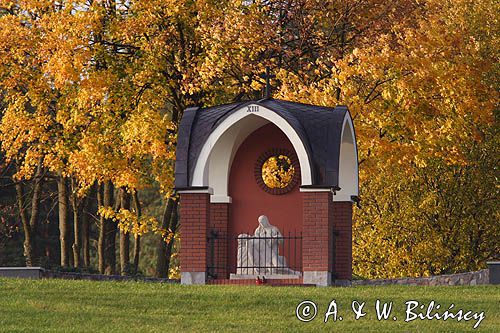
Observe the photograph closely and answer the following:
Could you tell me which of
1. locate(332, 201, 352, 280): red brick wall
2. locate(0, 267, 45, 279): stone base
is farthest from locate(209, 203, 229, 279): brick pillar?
locate(0, 267, 45, 279): stone base

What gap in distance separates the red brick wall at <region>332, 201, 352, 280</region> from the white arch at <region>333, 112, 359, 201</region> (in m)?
0.20

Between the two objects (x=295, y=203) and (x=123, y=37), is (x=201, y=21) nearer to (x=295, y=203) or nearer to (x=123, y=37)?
(x=123, y=37)

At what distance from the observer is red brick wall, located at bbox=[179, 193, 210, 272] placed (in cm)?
2417

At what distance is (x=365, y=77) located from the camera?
105ft

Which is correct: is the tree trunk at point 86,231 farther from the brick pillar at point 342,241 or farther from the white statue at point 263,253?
the white statue at point 263,253

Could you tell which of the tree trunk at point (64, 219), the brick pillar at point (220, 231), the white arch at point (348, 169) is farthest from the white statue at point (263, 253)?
the tree trunk at point (64, 219)

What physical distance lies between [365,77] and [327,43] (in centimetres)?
204

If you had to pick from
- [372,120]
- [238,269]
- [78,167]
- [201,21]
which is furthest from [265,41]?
[238,269]

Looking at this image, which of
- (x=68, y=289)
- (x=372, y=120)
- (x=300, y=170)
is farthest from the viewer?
(x=372, y=120)

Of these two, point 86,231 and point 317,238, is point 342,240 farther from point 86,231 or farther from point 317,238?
point 86,231

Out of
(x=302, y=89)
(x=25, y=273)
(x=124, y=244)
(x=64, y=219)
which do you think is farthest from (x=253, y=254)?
(x=124, y=244)

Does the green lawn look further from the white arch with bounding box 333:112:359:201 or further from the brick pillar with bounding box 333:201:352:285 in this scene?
the white arch with bounding box 333:112:359:201

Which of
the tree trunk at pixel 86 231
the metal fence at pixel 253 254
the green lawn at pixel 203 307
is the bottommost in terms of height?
the green lawn at pixel 203 307

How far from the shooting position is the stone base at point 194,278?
24.0 m
